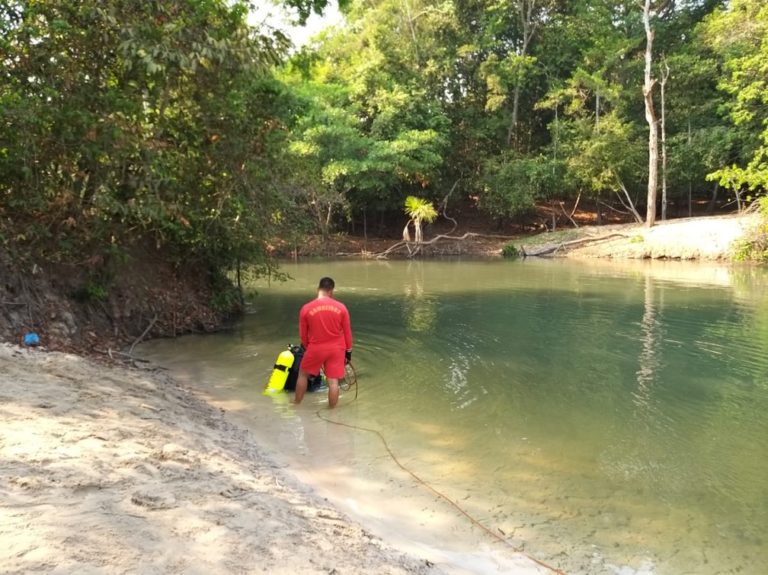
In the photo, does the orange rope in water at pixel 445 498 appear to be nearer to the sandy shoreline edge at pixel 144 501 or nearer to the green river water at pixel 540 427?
the green river water at pixel 540 427

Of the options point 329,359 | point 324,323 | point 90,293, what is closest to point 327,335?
point 324,323

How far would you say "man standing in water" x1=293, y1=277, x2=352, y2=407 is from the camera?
737 cm

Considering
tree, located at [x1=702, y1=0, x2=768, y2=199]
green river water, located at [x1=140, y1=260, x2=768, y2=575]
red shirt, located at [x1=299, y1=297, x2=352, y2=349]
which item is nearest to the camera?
green river water, located at [x1=140, y1=260, x2=768, y2=575]

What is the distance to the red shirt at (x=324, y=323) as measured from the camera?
24.1 ft

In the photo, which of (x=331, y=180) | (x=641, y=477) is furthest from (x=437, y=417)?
(x=331, y=180)

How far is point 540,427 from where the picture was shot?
22.3 ft

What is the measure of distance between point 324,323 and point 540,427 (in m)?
2.81

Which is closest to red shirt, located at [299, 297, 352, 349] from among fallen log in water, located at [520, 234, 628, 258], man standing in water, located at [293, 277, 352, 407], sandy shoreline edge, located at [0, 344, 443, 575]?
man standing in water, located at [293, 277, 352, 407]

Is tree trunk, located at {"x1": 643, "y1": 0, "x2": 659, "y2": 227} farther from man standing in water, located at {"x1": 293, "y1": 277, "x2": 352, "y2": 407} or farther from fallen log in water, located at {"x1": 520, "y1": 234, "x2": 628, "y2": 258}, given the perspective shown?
man standing in water, located at {"x1": 293, "y1": 277, "x2": 352, "y2": 407}

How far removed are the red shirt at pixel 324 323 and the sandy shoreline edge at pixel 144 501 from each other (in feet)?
5.96

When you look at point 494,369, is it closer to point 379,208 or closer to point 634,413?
point 634,413

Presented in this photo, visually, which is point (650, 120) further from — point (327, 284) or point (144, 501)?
point (144, 501)

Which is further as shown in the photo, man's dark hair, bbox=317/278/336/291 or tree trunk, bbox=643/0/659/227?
tree trunk, bbox=643/0/659/227

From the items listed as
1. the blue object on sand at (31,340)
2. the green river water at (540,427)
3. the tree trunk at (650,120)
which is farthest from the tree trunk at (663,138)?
the blue object on sand at (31,340)
